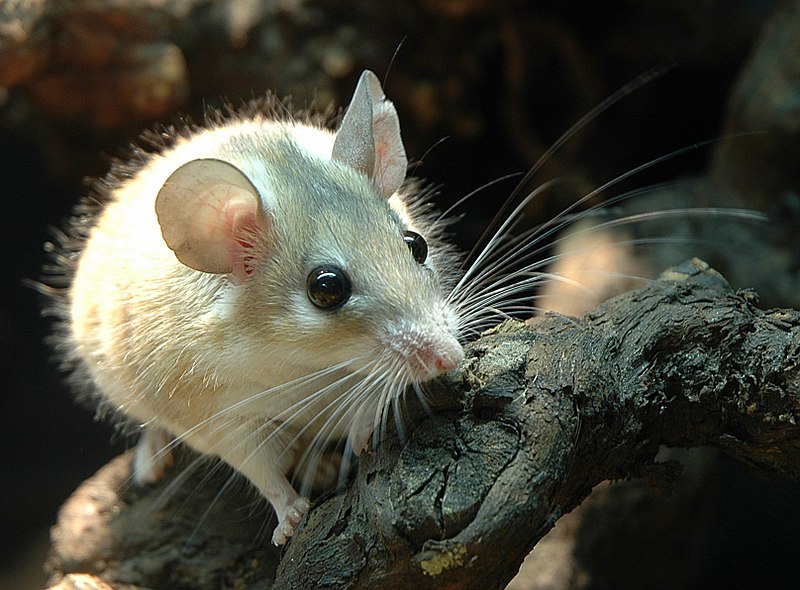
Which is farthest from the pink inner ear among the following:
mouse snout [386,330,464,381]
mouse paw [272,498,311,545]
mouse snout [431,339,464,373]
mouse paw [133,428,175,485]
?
mouse paw [133,428,175,485]

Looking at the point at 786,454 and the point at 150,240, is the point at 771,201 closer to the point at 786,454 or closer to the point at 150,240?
the point at 786,454

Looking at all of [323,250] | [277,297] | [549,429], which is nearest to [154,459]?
[277,297]

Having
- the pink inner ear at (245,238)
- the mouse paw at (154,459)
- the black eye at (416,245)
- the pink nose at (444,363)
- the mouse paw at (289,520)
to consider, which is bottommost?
the mouse paw at (289,520)

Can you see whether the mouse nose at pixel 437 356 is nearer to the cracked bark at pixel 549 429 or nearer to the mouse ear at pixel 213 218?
the cracked bark at pixel 549 429

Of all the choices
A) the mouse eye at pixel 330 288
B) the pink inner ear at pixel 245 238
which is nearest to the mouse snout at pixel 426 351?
the mouse eye at pixel 330 288

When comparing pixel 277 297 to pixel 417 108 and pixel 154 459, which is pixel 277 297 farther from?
pixel 417 108

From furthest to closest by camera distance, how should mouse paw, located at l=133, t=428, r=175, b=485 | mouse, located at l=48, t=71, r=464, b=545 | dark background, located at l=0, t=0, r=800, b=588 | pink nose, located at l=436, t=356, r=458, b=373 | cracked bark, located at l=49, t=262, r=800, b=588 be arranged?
dark background, located at l=0, t=0, r=800, b=588 < mouse paw, located at l=133, t=428, r=175, b=485 < mouse, located at l=48, t=71, r=464, b=545 < pink nose, located at l=436, t=356, r=458, b=373 < cracked bark, located at l=49, t=262, r=800, b=588

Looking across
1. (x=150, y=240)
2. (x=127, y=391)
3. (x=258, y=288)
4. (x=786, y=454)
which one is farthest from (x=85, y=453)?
(x=786, y=454)

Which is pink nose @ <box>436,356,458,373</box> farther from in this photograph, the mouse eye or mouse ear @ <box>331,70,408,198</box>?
mouse ear @ <box>331,70,408,198</box>

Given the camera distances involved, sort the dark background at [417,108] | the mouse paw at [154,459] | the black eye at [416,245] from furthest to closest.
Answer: the dark background at [417,108]
the mouse paw at [154,459]
the black eye at [416,245]
